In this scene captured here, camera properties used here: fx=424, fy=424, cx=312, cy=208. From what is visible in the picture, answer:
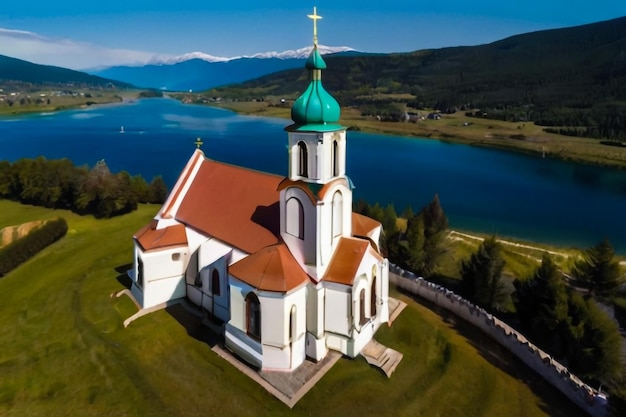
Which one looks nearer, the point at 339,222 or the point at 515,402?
the point at 515,402

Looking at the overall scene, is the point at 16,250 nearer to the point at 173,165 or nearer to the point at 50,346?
the point at 50,346

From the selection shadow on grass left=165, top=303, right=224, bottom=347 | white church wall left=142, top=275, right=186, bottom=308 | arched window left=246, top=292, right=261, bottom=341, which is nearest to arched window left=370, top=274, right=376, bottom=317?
arched window left=246, top=292, right=261, bottom=341

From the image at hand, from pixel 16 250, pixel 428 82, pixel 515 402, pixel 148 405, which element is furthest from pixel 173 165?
pixel 428 82

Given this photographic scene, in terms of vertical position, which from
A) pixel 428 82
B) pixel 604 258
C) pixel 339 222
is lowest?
pixel 604 258

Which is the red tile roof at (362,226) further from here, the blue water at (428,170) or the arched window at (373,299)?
the blue water at (428,170)

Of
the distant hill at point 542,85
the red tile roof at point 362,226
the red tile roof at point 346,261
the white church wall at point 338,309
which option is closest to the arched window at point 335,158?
the red tile roof at point 346,261

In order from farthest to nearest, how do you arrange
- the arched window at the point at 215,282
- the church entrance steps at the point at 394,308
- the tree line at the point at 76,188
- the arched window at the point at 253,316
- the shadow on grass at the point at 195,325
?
1. the tree line at the point at 76,188
2. the church entrance steps at the point at 394,308
3. the arched window at the point at 215,282
4. the shadow on grass at the point at 195,325
5. the arched window at the point at 253,316

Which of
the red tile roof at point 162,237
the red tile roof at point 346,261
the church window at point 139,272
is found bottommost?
the church window at point 139,272
